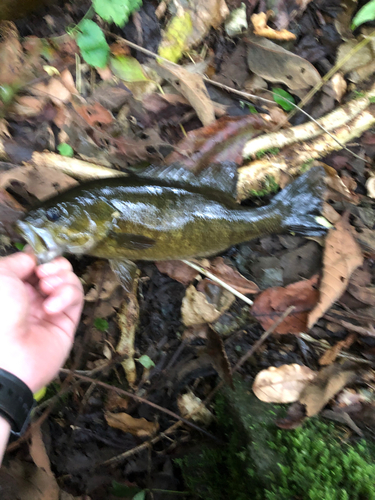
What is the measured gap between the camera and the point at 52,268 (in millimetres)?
2217

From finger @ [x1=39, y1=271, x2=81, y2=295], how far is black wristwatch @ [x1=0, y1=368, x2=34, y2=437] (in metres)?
0.55

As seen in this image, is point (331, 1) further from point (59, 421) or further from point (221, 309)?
point (59, 421)

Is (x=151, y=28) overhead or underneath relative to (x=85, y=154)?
overhead

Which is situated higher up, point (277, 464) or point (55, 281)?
point (55, 281)

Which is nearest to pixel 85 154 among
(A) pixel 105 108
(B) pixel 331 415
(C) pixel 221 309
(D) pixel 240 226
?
(A) pixel 105 108

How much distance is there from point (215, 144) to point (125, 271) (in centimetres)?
130

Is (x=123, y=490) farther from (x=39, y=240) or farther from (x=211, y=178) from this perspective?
(x=211, y=178)

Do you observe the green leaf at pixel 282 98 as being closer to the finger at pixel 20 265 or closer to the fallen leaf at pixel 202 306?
the fallen leaf at pixel 202 306

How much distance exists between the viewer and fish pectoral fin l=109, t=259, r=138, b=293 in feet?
8.60

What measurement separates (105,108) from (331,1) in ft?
7.26

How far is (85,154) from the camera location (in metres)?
2.67

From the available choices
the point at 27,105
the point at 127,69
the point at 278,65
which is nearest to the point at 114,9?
the point at 127,69

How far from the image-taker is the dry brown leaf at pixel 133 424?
2.78 metres

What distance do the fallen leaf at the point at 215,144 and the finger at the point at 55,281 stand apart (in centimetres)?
122
